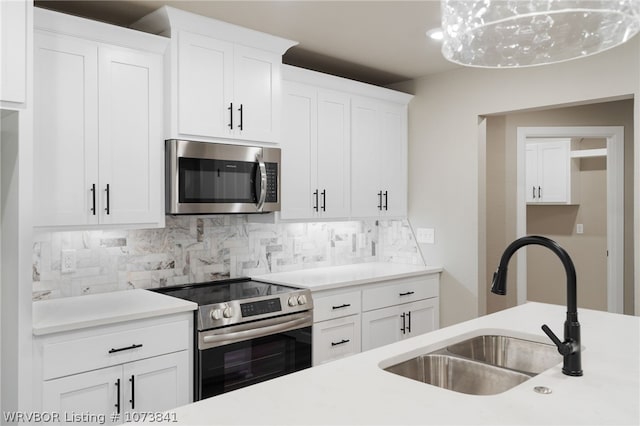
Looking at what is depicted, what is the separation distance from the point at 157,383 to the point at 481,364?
159 cm

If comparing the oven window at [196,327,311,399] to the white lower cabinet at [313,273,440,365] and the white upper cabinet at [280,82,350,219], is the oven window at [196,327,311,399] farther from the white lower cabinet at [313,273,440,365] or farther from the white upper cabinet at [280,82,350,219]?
the white upper cabinet at [280,82,350,219]

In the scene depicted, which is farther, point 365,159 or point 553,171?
point 553,171

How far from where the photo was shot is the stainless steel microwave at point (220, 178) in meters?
2.90

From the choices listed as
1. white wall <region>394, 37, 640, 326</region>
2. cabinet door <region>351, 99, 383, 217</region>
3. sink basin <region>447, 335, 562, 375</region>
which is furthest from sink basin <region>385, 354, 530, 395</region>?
white wall <region>394, 37, 640, 326</region>

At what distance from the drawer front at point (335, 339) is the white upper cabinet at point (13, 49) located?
210 centimetres

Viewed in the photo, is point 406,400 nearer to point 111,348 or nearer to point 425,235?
point 111,348

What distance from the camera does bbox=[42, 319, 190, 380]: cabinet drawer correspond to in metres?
2.22

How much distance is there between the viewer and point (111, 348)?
7.79ft

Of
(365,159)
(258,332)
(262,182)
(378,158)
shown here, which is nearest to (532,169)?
(378,158)

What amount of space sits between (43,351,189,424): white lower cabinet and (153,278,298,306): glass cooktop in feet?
1.24

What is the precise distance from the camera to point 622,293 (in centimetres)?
455

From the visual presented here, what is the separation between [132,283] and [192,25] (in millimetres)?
1556

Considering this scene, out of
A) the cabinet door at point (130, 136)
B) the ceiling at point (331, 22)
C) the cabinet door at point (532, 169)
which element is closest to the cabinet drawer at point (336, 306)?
the cabinet door at point (130, 136)

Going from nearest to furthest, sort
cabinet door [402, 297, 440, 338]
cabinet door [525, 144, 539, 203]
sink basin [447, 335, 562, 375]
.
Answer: sink basin [447, 335, 562, 375]
cabinet door [402, 297, 440, 338]
cabinet door [525, 144, 539, 203]
